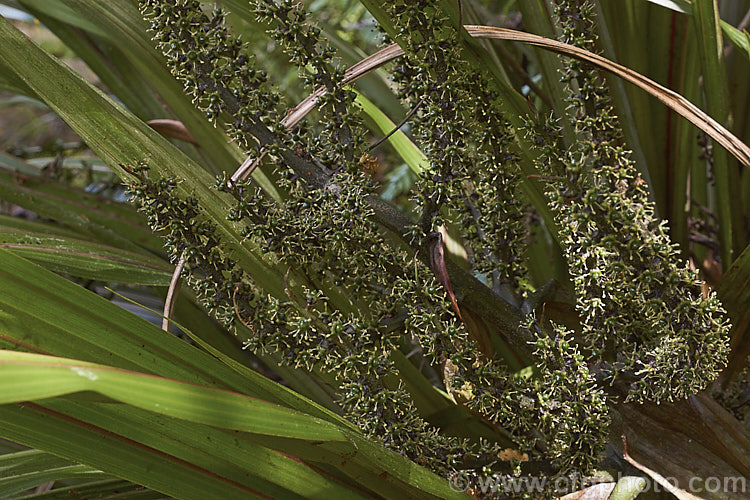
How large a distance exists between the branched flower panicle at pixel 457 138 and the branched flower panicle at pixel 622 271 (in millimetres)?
68

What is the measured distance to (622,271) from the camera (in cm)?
75

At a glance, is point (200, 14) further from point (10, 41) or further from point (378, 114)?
point (378, 114)

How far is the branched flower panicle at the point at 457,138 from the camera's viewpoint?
798mm

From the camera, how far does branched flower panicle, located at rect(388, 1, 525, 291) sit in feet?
2.62

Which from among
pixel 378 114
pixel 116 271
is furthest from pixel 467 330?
pixel 116 271

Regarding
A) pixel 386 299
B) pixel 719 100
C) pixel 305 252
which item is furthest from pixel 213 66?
pixel 719 100

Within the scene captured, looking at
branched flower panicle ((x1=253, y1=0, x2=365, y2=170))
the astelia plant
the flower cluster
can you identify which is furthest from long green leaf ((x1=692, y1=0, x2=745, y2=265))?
branched flower panicle ((x1=253, y1=0, x2=365, y2=170))

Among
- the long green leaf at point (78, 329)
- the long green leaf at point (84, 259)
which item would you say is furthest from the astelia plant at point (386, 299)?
the long green leaf at point (84, 259)

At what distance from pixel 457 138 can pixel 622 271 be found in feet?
0.78

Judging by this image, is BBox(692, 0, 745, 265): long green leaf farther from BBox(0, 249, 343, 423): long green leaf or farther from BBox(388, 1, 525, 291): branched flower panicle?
BBox(0, 249, 343, 423): long green leaf

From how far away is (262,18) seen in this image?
2.67 feet

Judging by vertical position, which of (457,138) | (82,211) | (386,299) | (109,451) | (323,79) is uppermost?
(82,211)

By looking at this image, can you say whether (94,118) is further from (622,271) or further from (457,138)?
(622,271)

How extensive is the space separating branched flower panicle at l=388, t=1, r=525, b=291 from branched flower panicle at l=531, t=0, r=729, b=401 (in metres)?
0.07
